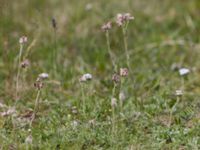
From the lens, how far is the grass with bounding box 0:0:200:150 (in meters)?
2.91

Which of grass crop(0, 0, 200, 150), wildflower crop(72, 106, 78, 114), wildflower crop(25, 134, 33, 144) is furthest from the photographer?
wildflower crop(72, 106, 78, 114)

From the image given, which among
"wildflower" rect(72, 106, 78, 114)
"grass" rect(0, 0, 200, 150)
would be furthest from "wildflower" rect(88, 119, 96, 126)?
"wildflower" rect(72, 106, 78, 114)

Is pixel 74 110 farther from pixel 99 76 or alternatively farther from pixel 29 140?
pixel 99 76

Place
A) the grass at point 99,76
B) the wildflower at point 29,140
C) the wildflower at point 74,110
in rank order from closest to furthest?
the wildflower at point 29,140, the grass at point 99,76, the wildflower at point 74,110

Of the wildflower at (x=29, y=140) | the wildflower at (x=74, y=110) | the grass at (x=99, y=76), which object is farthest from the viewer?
the wildflower at (x=74, y=110)

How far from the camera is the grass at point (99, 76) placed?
9.53 feet

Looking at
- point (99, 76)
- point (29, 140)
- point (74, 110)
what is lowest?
point (29, 140)

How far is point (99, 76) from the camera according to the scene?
159 inches

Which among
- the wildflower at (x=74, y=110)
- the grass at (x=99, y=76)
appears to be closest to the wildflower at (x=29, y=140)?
the grass at (x=99, y=76)

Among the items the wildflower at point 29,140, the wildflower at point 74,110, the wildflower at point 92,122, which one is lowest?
the wildflower at point 29,140

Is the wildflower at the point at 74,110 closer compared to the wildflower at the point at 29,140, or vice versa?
the wildflower at the point at 29,140

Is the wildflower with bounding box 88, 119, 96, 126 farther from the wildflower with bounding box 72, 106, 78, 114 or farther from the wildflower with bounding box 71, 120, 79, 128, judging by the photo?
the wildflower with bounding box 72, 106, 78, 114

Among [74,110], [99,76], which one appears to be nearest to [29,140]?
[74,110]

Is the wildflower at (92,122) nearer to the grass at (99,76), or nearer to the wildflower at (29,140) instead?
the grass at (99,76)
